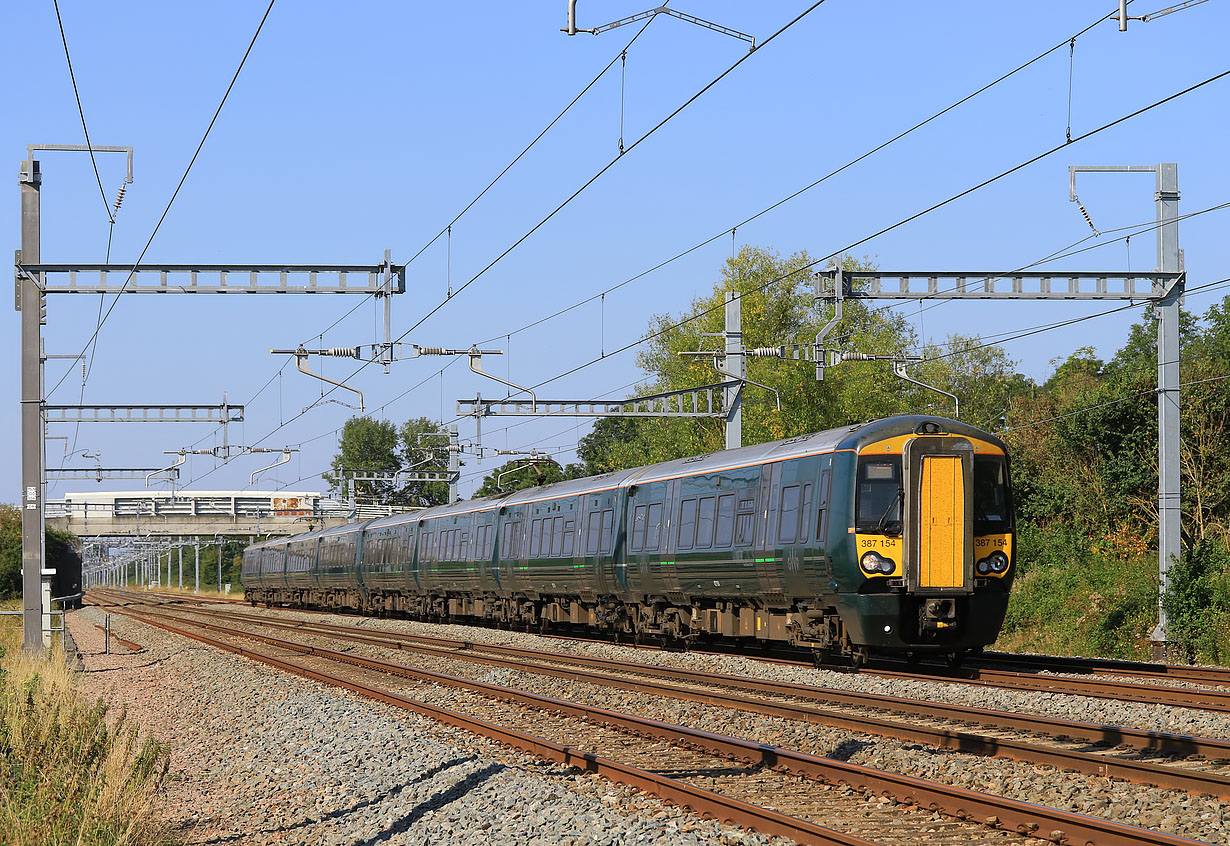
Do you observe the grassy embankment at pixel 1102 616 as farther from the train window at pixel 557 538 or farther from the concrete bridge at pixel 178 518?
the concrete bridge at pixel 178 518

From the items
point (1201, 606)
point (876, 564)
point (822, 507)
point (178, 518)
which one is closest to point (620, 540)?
point (822, 507)

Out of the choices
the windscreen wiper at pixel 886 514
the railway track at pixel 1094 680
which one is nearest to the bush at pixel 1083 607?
the railway track at pixel 1094 680

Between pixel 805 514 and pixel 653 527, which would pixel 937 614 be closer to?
pixel 805 514

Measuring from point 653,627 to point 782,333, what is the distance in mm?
36917

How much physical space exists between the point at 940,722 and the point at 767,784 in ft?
11.9

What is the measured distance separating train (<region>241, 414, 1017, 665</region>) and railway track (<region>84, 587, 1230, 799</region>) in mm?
1747

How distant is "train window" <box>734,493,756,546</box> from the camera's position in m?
20.4

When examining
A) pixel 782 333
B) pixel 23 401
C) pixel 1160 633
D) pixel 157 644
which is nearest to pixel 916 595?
pixel 1160 633

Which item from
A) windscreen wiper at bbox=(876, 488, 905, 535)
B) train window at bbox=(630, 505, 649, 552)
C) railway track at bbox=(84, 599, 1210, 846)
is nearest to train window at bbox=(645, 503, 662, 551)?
train window at bbox=(630, 505, 649, 552)

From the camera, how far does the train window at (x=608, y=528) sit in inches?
1033

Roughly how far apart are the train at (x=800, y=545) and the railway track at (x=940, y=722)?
5.73 ft

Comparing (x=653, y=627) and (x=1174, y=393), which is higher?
(x=1174, y=393)

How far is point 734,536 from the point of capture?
20906 mm

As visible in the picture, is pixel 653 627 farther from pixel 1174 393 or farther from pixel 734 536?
pixel 1174 393
